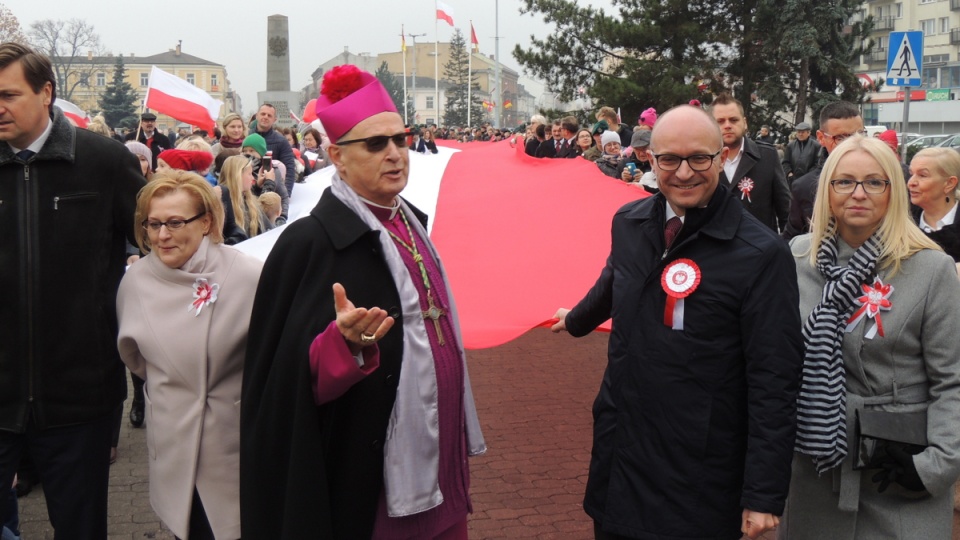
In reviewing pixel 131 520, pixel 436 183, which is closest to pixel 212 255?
pixel 131 520

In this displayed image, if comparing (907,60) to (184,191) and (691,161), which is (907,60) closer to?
(691,161)

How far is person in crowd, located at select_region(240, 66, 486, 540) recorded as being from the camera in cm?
288

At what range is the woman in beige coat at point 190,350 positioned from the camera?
351 cm

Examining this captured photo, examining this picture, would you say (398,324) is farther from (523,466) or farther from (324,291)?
(523,466)

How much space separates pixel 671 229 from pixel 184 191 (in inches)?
71.5

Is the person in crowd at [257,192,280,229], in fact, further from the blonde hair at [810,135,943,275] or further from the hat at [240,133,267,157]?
the blonde hair at [810,135,943,275]

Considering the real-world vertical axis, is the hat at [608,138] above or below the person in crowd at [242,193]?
above

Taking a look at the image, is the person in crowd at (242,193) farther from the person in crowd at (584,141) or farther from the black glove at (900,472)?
the person in crowd at (584,141)

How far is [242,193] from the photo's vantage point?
7449mm

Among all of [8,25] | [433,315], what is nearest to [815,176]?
[433,315]

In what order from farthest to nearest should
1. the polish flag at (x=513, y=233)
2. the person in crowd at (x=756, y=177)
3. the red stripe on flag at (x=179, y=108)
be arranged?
the red stripe on flag at (x=179, y=108)
the person in crowd at (x=756, y=177)
the polish flag at (x=513, y=233)

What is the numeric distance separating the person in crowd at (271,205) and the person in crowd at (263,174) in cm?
8

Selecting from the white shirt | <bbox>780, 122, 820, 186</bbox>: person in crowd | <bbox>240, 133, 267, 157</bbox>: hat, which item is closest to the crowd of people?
the white shirt

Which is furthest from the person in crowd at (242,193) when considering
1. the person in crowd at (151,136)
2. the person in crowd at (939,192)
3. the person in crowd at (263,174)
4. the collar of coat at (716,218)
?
the person in crowd at (151,136)
